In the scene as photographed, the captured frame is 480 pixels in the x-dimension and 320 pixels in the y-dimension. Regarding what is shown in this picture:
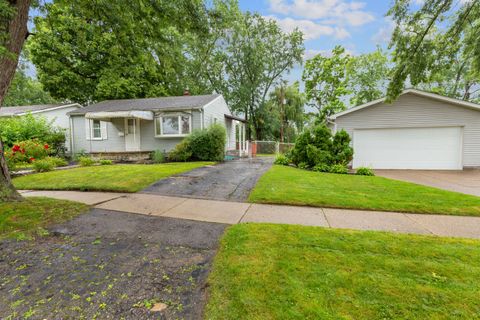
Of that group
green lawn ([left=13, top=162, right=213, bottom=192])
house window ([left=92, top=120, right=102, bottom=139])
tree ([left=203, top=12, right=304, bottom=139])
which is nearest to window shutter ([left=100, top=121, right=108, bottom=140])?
house window ([left=92, top=120, right=102, bottom=139])

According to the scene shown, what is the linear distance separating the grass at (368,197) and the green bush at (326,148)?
129 inches

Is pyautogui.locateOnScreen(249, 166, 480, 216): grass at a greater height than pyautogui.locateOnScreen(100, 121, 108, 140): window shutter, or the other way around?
pyautogui.locateOnScreen(100, 121, 108, 140): window shutter

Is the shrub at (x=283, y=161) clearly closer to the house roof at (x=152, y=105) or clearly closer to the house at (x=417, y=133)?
the house at (x=417, y=133)

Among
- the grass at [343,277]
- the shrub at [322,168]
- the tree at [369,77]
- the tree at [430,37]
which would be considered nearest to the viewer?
the grass at [343,277]

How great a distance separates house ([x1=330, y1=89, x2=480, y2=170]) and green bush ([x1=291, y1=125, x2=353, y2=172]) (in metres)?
1.95

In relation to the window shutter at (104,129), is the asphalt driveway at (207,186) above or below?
below

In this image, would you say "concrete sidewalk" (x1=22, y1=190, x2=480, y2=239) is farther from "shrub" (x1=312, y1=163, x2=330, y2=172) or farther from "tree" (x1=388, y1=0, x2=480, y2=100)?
"tree" (x1=388, y1=0, x2=480, y2=100)

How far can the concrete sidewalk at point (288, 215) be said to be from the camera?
12.0 feet

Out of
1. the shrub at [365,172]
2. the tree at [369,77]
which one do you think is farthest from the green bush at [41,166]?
the tree at [369,77]

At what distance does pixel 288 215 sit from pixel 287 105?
24.7 m

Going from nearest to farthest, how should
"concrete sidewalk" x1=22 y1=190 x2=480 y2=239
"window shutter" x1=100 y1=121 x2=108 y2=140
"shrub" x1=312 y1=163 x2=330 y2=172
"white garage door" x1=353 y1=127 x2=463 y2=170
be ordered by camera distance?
"concrete sidewalk" x1=22 y1=190 x2=480 y2=239
"shrub" x1=312 y1=163 x2=330 y2=172
"white garage door" x1=353 y1=127 x2=463 y2=170
"window shutter" x1=100 y1=121 x2=108 y2=140

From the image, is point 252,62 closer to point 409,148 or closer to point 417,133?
point 417,133

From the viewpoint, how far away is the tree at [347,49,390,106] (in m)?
23.5

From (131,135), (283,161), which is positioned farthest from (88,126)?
(283,161)
